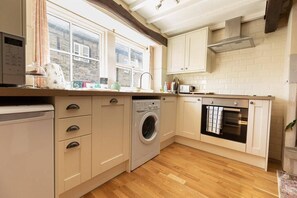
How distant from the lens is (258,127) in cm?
178

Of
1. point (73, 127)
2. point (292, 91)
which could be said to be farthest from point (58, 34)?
point (292, 91)

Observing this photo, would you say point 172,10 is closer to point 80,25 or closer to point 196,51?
Result: point 196,51

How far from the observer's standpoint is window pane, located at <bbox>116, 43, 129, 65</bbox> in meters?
2.53

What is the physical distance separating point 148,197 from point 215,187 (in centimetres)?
70

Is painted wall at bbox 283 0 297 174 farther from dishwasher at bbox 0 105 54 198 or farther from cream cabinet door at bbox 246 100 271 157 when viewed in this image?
dishwasher at bbox 0 105 54 198

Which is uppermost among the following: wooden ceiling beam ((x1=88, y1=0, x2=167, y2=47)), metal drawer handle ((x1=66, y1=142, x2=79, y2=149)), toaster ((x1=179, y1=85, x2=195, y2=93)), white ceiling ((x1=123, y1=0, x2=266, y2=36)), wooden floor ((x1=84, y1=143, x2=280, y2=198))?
white ceiling ((x1=123, y1=0, x2=266, y2=36))

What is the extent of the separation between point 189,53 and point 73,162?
258 cm

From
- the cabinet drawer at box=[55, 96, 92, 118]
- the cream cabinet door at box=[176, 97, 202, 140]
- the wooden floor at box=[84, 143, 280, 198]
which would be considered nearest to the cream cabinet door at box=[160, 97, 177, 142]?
the cream cabinet door at box=[176, 97, 202, 140]

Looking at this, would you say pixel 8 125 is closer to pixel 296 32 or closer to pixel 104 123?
pixel 104 123

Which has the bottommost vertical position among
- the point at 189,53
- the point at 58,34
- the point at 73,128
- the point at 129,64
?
the point at 73,128

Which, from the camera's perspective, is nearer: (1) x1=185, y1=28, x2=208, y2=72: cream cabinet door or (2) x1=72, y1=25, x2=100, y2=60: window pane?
(2) x1=72, y1=25, x2=100, y2=60: window pane

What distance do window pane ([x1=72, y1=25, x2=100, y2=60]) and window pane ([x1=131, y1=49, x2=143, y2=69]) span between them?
81 centimetres

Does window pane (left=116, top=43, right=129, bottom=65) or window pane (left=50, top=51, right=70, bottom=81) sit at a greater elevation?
window pane (left=116, top=43, right=129, bottom=65)

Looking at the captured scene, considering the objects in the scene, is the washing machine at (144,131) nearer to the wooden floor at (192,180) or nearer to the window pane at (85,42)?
the wooden floor at (192,180)
